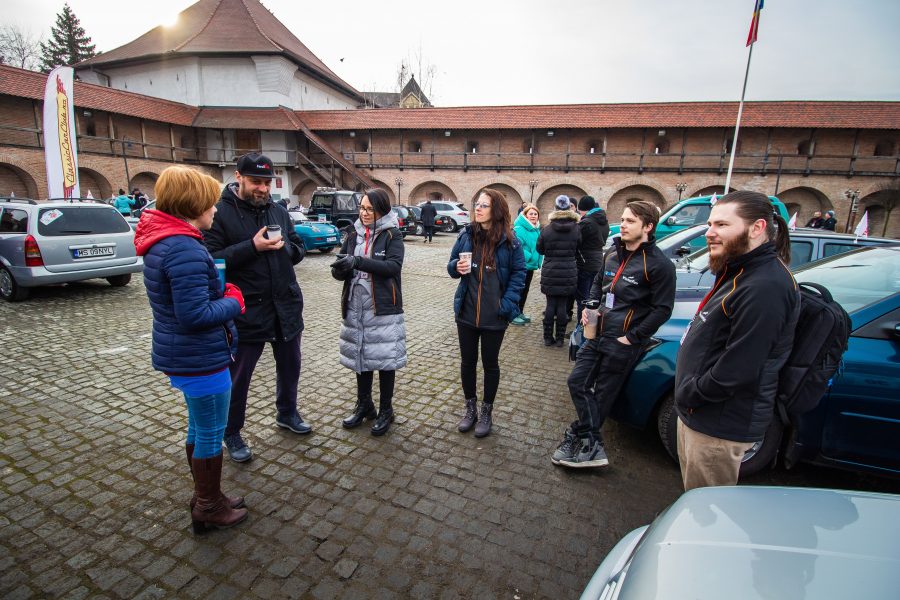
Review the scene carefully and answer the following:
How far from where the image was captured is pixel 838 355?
6.08 feet

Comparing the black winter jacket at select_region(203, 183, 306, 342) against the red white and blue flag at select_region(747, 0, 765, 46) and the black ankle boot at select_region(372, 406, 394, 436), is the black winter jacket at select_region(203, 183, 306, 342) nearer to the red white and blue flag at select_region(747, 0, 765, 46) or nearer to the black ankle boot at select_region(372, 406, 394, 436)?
the black ankle boot at select_region(372, 406, 394, 436)

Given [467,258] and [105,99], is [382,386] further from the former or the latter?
[105,99]

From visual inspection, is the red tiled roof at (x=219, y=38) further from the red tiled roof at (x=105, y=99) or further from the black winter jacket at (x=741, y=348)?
the black winter jacket at (x=741, y=348)

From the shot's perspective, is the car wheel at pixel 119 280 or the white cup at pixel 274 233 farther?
the car wheel at pixel 119 280

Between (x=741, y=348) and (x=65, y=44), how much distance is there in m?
68.6

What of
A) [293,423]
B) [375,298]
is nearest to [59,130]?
[293,423]

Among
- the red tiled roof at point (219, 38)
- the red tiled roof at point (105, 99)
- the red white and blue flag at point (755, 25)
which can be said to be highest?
the red tiled roof at point (219, 38)

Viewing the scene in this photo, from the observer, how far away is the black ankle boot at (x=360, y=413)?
3.68 m

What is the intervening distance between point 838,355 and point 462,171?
101 ft

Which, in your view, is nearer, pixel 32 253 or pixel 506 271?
pixel 506 271

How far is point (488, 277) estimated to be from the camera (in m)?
3.45

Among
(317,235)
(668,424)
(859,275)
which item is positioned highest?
(859,275)

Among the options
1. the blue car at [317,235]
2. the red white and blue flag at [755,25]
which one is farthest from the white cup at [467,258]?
the red white and blue flag at [755,25]

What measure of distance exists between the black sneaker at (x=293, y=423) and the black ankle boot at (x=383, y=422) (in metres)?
0.54
